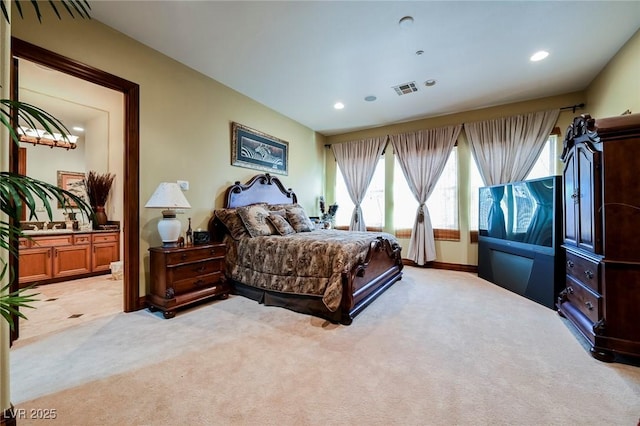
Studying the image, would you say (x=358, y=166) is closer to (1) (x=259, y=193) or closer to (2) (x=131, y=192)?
(1) (x=259, y=193)

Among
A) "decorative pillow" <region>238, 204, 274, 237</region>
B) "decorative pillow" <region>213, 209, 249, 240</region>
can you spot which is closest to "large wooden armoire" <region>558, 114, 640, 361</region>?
"decorative pillow" <region>238, 204, 274, 237</region>

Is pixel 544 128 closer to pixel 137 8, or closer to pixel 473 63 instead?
pixel 473 63

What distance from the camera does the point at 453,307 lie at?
2.96 m

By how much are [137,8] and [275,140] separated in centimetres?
254

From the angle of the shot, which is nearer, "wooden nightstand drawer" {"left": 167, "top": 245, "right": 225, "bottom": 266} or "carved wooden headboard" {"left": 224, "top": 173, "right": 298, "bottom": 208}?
"wooden nightstand drawer" {"left": 167, "top": 245, "right": 225, "bottom": 266}

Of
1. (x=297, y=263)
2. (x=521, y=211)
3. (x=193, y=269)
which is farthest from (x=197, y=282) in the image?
(x=521, y=211)

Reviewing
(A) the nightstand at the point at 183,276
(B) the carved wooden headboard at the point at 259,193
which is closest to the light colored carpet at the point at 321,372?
(A) the nightstand at the point at 183,276

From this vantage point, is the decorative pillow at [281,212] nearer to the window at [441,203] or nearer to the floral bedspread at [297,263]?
the floral bedspread at [297,263]

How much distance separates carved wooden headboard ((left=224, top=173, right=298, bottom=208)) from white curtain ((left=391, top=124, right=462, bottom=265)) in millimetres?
2391

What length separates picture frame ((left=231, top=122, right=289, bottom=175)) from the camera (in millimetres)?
3953

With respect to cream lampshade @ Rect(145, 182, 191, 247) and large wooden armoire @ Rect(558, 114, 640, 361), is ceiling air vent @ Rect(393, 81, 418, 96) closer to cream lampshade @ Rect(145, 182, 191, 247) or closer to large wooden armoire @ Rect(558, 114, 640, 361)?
large wooden armoire @ Rect(558, 114, 640, 361)

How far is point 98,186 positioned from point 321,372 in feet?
16.0

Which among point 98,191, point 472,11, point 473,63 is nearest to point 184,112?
point 98,191

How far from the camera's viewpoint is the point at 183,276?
2801 mm
